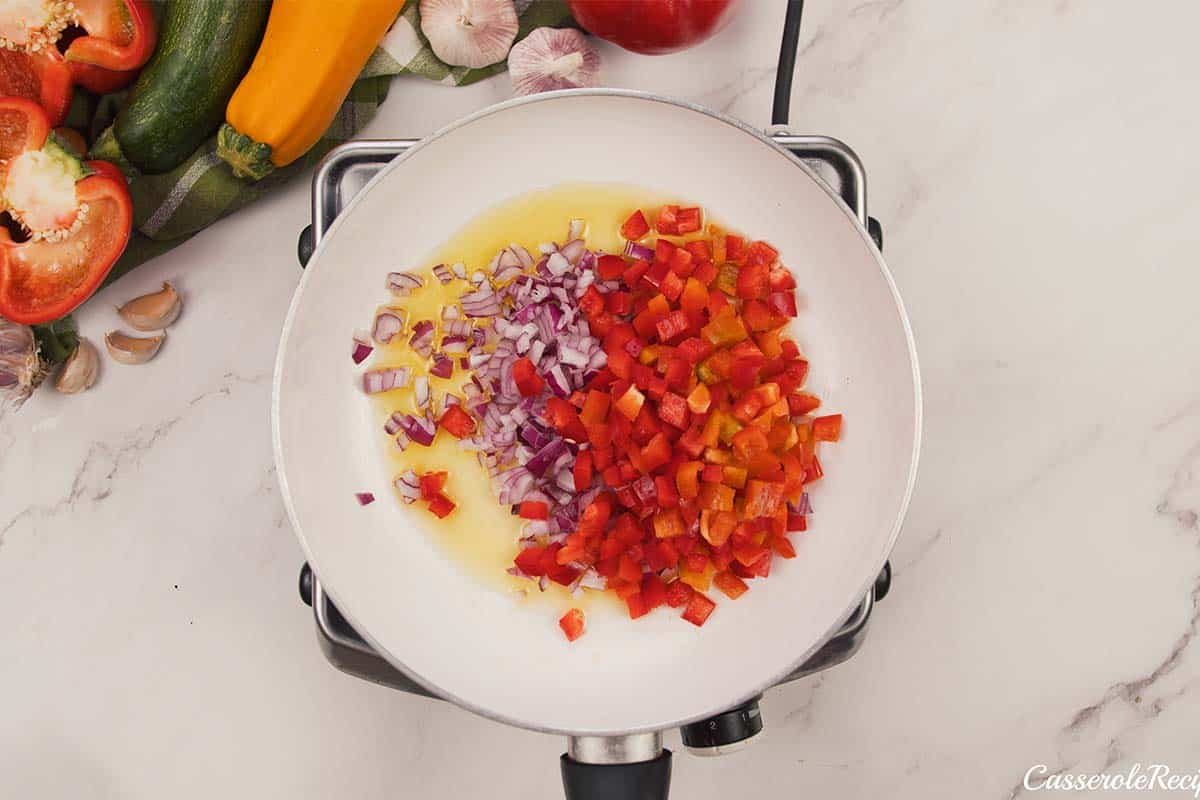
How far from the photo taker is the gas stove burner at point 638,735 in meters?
0.99

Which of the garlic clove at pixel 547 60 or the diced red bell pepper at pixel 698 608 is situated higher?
the garlic clove at pixel 547 60

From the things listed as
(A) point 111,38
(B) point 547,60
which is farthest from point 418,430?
(A) point 111,38

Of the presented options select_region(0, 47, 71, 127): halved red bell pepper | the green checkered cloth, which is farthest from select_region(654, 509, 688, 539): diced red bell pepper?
select_region(0, 47, 71, 127): halved red bell pepper

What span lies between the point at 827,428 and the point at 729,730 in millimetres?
336

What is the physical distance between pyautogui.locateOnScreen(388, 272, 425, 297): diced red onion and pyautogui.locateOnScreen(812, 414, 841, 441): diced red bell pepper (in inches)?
18.3

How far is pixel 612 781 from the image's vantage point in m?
0.96

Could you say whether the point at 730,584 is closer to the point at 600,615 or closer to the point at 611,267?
the point at 600,615

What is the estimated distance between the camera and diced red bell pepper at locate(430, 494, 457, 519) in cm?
105

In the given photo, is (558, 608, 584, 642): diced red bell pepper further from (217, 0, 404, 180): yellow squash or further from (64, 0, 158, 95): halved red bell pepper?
(64, 0, 158, 95): halved red bell pepper

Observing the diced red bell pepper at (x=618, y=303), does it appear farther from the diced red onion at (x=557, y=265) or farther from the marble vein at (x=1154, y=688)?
the marble vein at (x=1154, y=688)

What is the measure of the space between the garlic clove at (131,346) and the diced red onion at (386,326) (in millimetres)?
309

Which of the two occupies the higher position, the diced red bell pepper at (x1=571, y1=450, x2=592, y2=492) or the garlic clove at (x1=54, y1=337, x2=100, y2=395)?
the garlic clove at (x1=54, y1=337, x2=100, y2=395)

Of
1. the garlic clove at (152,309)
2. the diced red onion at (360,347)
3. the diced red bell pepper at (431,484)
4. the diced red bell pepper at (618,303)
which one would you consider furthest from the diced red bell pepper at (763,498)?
the garlic clove at (152,309)

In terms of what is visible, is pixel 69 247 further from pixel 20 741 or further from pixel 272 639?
pixel 20 741
